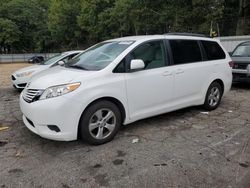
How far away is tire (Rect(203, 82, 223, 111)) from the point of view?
5747 mm

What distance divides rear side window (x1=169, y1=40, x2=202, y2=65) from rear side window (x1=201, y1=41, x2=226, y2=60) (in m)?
0.28

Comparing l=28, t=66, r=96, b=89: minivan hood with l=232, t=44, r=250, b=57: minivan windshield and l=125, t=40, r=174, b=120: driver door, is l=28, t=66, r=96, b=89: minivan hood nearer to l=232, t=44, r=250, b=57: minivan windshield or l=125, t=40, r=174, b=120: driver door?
l=125, t=40, r=174, b=120: driver door

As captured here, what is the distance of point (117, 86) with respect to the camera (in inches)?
163

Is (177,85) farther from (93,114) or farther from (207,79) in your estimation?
(93,114)

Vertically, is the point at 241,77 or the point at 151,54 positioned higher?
the point at 151,54

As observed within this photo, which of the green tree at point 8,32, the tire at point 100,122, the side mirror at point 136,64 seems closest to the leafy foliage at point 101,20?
the green tree at point 8,32

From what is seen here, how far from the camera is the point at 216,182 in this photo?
3072 mm

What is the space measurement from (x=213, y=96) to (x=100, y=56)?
282cm

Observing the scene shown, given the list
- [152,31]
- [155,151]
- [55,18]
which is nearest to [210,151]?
[155,151]

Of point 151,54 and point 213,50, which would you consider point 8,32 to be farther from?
point 151,54

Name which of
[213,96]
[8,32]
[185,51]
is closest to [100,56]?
[185,51]

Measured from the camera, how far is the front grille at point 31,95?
151 inches

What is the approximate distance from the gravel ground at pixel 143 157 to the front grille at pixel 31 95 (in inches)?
29.1

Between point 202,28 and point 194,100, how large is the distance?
→ 19.7 meters
